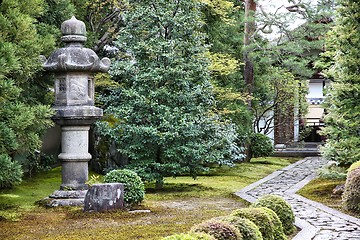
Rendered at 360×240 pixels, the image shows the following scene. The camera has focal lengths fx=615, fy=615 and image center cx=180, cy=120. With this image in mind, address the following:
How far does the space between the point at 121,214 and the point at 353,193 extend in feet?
16.2

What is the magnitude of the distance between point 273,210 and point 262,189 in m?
7.19

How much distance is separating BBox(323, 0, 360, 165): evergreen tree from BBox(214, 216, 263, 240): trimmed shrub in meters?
8.96

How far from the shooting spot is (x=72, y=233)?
10539mm

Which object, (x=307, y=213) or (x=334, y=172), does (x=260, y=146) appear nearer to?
(x=334, y=172)

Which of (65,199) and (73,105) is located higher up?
(73,105)

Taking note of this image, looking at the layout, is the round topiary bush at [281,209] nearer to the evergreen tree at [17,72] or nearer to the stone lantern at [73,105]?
the evergreen tree at [17,72]

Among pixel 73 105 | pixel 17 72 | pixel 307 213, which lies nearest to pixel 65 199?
pixel 73 105

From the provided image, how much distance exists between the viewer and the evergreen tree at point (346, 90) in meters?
16.5

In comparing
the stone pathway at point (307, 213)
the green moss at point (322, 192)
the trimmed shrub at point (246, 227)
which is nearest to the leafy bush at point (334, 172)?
the green moss at point (322, 192)

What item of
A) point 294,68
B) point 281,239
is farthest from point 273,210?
point 294,68

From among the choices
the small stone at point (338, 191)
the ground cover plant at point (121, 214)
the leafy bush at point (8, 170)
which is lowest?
the ground cover plant at point (121, 214)

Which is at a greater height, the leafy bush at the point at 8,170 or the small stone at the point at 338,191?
the leafy bush at the point at 8,170

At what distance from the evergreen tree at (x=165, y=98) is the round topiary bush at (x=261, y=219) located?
25.0ft

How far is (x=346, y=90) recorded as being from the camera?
16.6 meters
